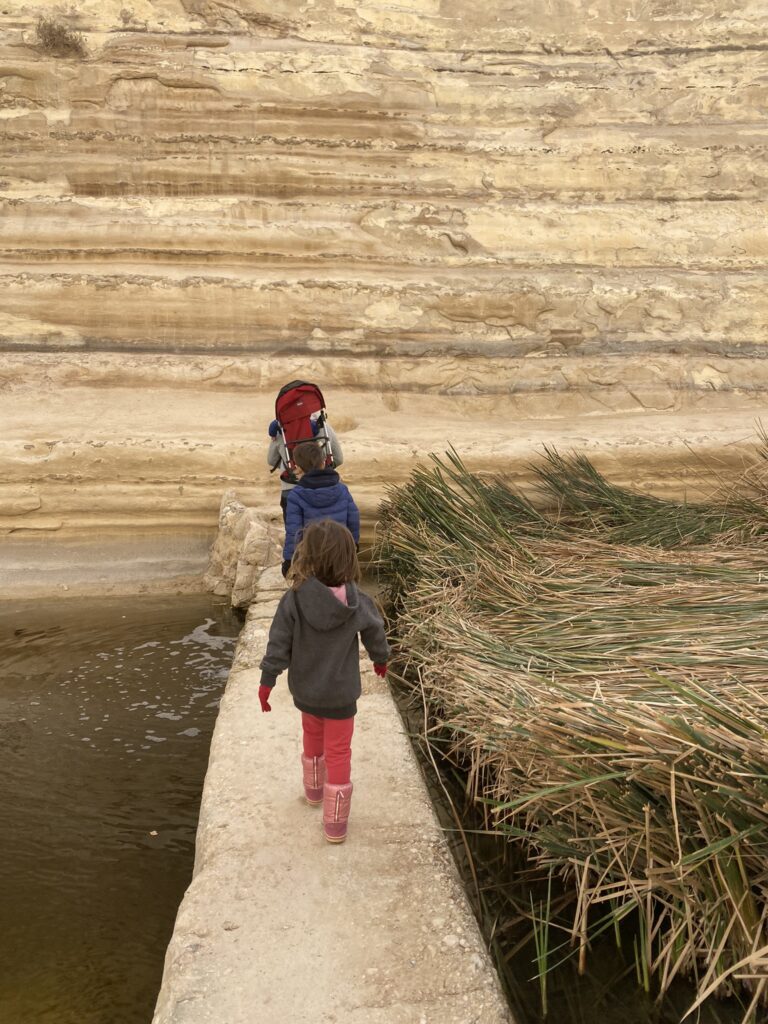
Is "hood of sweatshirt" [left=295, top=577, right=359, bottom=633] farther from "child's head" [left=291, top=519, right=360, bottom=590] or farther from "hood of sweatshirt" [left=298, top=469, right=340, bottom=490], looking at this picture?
"hood of sweatshirt" [left=298, top=469, right=340, bottom=490]

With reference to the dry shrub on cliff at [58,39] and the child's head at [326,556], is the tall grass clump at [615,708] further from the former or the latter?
the dry shrub on cliff at [58,39]

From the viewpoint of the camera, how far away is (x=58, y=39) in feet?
25.3

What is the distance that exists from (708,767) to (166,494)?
5.10 metres

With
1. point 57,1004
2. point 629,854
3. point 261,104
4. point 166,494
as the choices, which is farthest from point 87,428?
point 629,854

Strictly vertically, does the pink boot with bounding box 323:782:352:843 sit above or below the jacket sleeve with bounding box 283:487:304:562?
below

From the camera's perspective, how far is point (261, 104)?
7992mm

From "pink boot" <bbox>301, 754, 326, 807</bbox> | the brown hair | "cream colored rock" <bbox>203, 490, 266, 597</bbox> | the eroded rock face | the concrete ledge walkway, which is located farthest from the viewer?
the eroded rock face

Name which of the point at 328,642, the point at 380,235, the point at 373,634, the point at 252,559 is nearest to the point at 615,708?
the point at 373,634

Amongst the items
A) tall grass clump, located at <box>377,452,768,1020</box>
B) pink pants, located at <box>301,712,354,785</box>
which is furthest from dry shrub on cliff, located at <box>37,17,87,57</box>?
pink pants, located at <box>301,712,354,785</box>

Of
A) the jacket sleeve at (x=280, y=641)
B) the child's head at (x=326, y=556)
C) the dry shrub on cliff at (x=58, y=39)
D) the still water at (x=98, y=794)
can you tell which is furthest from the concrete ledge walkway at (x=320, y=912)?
the dry shrub on cliff at (x=58, y=39)

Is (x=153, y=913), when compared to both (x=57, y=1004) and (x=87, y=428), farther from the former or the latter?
(x=87, y=428)

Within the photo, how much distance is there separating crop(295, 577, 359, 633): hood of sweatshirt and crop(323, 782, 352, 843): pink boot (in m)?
0.48

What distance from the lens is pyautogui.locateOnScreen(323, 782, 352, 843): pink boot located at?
9.09 ft

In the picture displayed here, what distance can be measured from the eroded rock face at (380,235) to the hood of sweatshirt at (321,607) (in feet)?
13.2
